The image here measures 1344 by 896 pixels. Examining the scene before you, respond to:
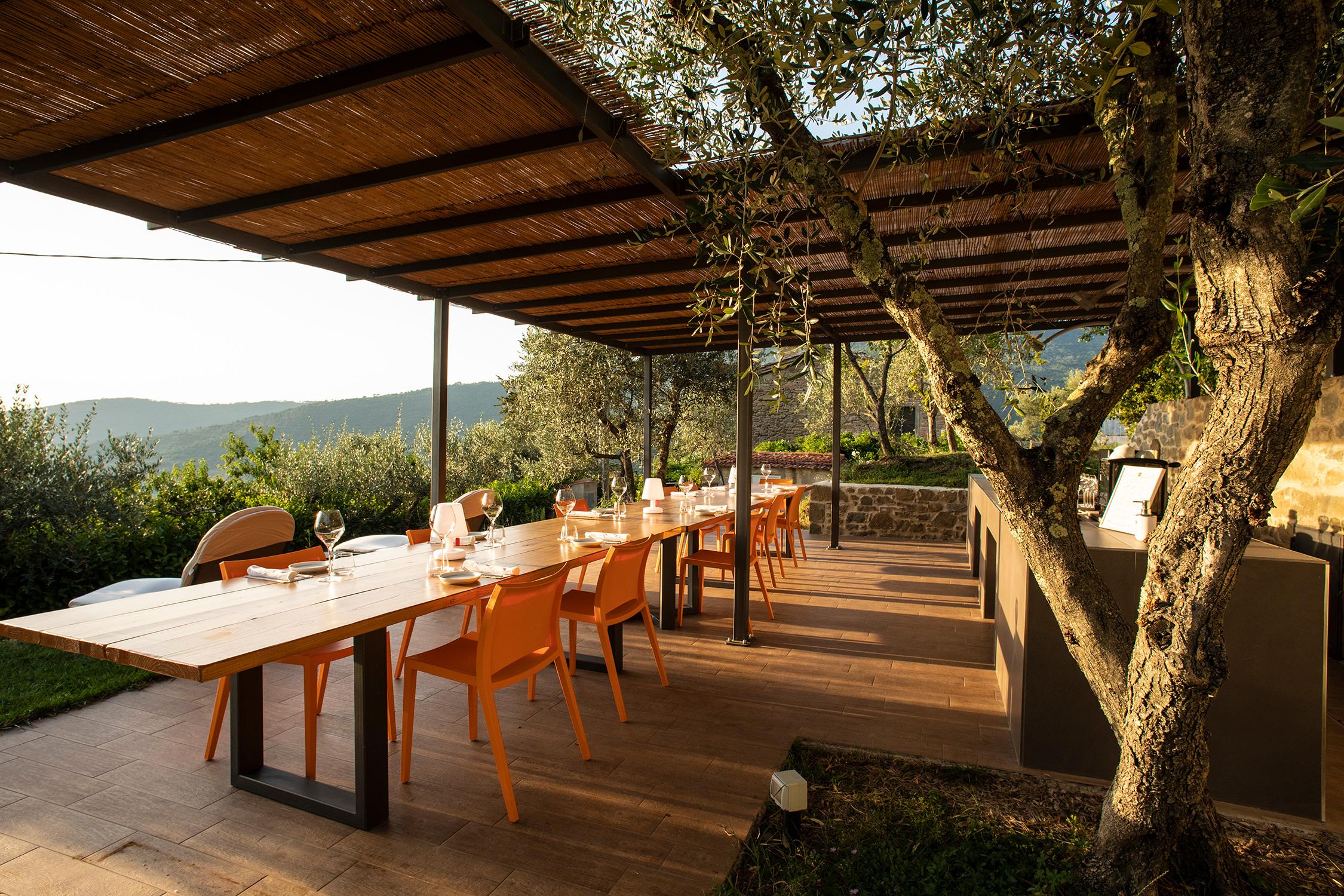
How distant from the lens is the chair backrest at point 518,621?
2473 millimetres

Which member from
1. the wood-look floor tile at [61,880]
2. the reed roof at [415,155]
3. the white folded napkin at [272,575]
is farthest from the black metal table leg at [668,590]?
the wood-look floor tile at [61,880]

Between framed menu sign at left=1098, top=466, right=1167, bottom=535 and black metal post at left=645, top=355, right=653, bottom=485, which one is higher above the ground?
black metal post at left=645, top=355, right=653, bottom=485

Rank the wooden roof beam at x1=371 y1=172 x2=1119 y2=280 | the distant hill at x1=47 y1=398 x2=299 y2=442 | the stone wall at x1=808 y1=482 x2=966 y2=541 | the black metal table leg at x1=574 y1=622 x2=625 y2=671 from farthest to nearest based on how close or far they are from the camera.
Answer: the distant hill at x1=47 y1=398 x2=299 y2=442, the stone wall at x1=808 y1=482 x2=966 y2=541, the black metal table leg at x1=574 y1=622 x2=625 y2=671, the wooden roof beam at x1=371 y1=172 x2=1119 y2=280

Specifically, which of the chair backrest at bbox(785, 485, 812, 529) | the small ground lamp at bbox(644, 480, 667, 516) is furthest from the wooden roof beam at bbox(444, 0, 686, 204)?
the chair backrest at bbox(785, 485, 812, 529)

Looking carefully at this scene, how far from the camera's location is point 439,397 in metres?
5.71

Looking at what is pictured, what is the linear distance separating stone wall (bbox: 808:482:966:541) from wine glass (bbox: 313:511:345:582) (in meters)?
7.68

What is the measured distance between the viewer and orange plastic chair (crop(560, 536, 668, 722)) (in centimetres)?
331

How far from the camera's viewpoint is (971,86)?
7.39ft

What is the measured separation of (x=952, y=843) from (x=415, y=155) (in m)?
3.49

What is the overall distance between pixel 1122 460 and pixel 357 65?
3698 mm

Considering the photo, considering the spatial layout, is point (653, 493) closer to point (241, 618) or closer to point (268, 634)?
point (241, 618)

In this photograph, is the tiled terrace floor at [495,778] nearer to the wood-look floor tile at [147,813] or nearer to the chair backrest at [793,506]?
the wood-look floor tile at [147,813]

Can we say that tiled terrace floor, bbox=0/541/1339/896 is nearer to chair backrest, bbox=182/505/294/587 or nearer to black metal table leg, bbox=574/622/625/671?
black metal table leg, bbox=574/622/625/671

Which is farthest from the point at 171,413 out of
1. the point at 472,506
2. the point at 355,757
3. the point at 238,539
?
the point at 355,757
